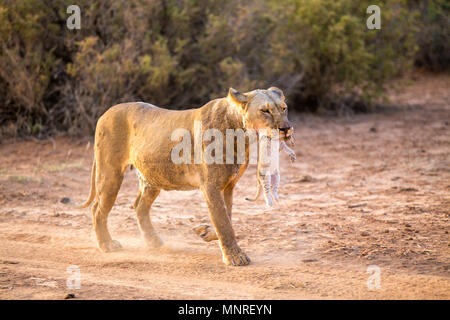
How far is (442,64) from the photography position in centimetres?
2103

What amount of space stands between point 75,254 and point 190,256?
4.16ft

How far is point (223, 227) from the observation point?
4988 millimetres

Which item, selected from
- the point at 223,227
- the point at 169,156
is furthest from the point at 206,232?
the point at 169,156

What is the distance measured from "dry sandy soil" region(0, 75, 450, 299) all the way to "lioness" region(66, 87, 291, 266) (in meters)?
0.37

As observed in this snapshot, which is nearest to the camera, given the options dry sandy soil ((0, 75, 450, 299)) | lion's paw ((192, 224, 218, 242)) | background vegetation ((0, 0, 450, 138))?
dry sandy soil ((0, 75, 450, 299))

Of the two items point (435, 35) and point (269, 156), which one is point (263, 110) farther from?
point (435, 35)

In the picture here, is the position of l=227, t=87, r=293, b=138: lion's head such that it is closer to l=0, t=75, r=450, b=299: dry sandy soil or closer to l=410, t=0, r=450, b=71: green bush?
l=0, t=75, r=450, b=299: dry sandy soil

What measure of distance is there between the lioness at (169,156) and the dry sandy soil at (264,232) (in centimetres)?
37

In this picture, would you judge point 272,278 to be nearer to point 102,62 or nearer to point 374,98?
point 102,62

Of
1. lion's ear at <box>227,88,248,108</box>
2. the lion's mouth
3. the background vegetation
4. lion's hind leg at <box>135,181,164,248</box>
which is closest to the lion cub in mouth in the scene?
the lion's mouth

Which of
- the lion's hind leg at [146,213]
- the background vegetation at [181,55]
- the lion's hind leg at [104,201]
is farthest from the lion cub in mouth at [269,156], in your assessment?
the background vegetation at [181,55]

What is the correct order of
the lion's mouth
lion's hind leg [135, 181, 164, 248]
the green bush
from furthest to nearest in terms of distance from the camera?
the green bush → lion's hind leg [135, 181, 164, 248] → the lion's mouth

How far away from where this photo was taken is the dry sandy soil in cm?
443

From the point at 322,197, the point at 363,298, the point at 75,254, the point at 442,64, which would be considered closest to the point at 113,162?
the point at 75,254
